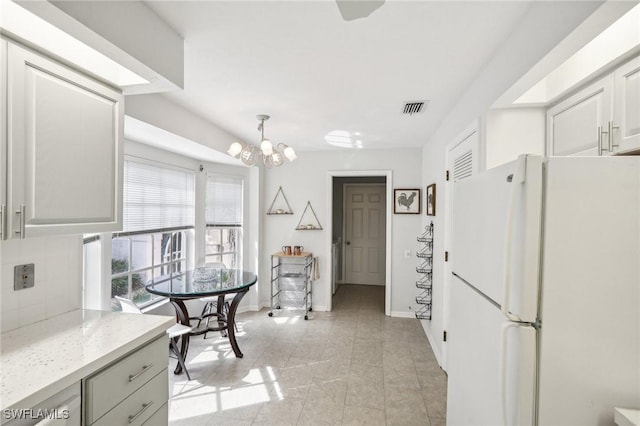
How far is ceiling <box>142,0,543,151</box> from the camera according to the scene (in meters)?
1.34

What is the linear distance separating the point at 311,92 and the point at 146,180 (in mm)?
2109

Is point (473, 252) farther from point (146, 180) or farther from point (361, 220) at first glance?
point (361, 220)

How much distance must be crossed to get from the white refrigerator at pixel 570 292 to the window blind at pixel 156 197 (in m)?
3.24

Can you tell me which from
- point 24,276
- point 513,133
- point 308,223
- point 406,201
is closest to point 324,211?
point 308,223

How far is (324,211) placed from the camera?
4.38 m

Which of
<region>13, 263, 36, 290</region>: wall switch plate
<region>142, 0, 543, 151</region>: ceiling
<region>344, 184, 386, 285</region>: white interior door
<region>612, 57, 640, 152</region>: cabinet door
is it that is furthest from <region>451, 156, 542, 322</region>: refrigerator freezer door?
<region>344, 184, 386, 285</region>: white interior door

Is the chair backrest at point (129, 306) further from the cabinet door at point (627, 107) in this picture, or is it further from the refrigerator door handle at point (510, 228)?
the cabinet door at point (627, 107)

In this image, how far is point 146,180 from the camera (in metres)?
3.14

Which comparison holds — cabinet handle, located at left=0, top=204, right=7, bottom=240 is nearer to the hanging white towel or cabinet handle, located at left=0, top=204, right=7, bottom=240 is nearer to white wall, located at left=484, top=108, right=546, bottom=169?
white wall, located at left=484, top=108, right=546, bottom=169

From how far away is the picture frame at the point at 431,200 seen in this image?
3254mm

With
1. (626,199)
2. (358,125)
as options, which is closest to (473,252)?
(626,199)

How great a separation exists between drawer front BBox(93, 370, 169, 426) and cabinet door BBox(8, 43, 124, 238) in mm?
793

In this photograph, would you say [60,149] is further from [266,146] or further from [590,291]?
[590,291]

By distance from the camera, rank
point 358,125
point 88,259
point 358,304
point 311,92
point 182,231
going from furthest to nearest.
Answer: point 358,304 → point 182,231 → point 358,125 → point 88,259 → point 311,92
